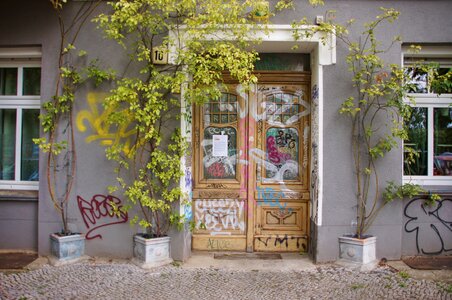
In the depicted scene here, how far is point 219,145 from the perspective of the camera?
5.60m

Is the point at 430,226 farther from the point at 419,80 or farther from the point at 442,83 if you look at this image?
the point at 419,80

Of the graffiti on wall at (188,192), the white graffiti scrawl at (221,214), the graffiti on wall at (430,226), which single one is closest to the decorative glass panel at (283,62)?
the graffiti on wall at (188,192)

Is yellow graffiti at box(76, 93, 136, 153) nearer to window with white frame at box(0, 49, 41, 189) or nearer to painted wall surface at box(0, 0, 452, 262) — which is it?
painted wall surface at box(0, 0, 452, 262)

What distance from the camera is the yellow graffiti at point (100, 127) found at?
517 cm

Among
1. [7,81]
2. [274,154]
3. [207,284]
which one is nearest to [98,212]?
[207,284]

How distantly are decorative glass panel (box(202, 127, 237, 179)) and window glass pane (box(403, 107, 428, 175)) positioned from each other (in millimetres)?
2569

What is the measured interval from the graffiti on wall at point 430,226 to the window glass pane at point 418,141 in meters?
0.54

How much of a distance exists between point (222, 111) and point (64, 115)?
227 centimetres

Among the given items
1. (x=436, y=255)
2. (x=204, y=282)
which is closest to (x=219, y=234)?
(x=204, y=282)

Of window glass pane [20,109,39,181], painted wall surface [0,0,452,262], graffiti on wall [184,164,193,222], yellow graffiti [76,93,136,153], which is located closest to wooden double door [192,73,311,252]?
graffiti on wall [184,164,193,222]

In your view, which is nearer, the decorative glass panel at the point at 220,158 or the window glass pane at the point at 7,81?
the decorative glass panel at the point at 220,158

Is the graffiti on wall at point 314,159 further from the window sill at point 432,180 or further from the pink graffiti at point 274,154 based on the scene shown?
the window sill at point 432,180

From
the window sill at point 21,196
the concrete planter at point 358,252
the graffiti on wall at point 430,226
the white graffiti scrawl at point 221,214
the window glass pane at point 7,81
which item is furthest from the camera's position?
the window glass pane at point 7,81

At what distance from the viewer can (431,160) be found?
5539 millimetres
